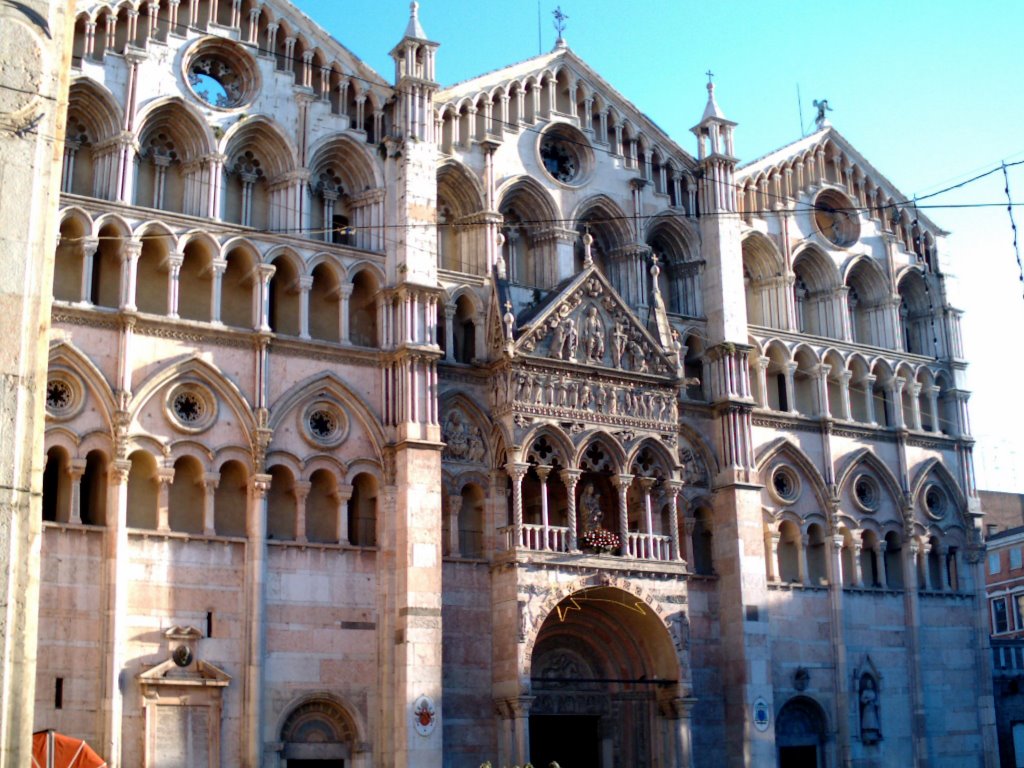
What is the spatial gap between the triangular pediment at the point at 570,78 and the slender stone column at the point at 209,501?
38.8ft

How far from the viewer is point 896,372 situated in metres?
45.4

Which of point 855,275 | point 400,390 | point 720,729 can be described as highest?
point 855,275

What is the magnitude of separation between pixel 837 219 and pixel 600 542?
15.8 meters

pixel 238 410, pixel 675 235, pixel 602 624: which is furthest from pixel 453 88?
pixel 602 624

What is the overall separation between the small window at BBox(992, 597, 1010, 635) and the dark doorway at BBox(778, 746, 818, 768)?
2765 centimetres

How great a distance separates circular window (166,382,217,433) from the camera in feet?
108

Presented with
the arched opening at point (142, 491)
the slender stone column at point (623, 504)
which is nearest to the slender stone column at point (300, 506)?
the arched opening at point (142, 491)

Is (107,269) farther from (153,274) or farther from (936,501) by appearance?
(936,501)

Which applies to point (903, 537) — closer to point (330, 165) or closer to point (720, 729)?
point (720, 729)

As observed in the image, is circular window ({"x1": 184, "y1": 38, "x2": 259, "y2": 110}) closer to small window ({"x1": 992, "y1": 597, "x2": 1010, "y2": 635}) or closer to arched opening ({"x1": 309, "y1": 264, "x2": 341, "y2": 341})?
arched opening ({"x1": 309, "y1": 264, "x2": 341, "y2": 341})

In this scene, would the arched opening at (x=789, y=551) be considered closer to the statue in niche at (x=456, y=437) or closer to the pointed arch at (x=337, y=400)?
the statue in niche at (x=456, y=437)

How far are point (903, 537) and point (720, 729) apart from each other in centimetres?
916

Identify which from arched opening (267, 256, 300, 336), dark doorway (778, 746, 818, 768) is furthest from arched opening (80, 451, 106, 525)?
dark doorway (778, 746, 818, 768)

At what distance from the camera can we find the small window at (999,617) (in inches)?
2566
